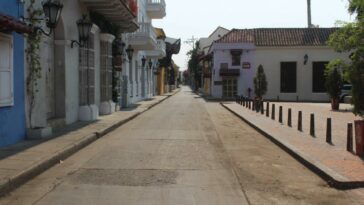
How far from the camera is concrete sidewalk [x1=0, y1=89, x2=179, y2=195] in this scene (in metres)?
8.78

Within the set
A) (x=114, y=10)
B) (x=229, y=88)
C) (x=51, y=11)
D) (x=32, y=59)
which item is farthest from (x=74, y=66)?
(x=229, y=88)

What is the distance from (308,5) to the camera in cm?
5716

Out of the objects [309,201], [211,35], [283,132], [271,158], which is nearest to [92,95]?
[283,132]

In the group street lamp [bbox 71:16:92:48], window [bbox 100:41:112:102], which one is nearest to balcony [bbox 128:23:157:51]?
window [bbox 100:41:112:102]

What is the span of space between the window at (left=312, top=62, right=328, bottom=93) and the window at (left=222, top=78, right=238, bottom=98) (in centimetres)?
717

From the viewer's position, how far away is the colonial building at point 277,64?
50562 millimetres

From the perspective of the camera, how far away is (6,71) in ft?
39.9

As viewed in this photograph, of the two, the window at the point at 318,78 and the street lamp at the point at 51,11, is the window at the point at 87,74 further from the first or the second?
the window at the point at 318,78

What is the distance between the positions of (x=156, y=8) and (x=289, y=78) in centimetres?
1374

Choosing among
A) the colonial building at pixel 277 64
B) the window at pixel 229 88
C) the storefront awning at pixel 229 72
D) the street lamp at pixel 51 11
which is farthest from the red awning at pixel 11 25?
the window at pixel 229 88

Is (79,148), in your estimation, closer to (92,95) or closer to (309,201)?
(309,201)

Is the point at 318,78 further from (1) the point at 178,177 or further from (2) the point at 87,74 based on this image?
(1) the point at 178,177

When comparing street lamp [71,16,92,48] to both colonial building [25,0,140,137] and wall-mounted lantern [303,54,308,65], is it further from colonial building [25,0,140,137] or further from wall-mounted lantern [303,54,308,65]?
wall-mounted lantern [303,54,308,65]

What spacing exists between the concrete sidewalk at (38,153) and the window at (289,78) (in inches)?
1397
